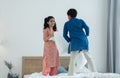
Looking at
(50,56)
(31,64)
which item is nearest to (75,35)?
(50,56)

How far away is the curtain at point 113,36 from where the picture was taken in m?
3.65

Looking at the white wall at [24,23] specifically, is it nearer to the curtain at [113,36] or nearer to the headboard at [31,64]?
the headboard at [31,64]

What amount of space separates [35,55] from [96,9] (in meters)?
1.18

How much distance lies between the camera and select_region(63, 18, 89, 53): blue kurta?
69.6 inches

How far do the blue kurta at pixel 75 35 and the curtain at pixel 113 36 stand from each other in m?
1.95

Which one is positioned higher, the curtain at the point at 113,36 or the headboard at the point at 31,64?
the curtain at the point at 113,36

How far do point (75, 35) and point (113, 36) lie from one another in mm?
2093

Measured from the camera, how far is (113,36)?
376 centimetres

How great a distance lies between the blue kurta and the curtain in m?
1.95

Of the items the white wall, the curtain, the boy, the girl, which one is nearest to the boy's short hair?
the boy

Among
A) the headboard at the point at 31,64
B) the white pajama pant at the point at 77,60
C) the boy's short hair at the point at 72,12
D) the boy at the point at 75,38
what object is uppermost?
the boy's short hair at the point at 72,12

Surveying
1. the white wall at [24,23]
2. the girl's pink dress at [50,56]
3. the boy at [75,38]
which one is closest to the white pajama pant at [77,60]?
the boy at [75,38]

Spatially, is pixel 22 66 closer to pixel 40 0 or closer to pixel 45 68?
pixel 40 0

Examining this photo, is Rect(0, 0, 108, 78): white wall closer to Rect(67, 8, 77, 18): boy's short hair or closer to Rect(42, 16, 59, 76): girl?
Rect(42, 16, 59, 76): girl
